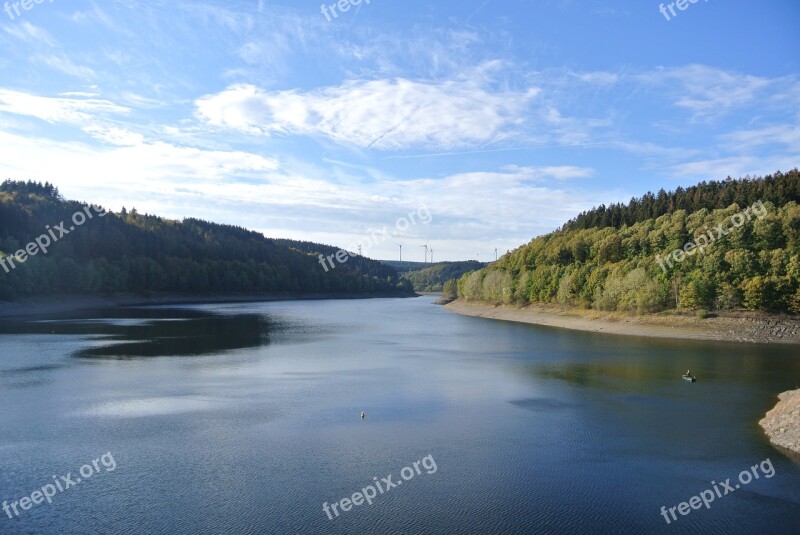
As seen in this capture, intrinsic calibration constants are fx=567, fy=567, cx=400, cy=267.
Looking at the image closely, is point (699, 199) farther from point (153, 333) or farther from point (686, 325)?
point (153, 333)

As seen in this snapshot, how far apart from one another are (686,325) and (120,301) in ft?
294

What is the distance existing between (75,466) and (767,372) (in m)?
36.0

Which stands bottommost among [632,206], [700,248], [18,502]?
[18,502]

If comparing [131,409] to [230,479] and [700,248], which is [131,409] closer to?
[230,479]

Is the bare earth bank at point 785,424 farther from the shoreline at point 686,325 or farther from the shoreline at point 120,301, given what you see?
the shoreline at point 120,301

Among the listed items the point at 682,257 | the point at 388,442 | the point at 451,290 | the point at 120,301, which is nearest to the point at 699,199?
the point at 682,257

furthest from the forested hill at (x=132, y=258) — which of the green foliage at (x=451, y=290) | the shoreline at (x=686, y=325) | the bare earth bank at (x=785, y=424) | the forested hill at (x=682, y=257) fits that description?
the bare earth bank at (x=785, y=424)

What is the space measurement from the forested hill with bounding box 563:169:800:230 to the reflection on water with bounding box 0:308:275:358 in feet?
204

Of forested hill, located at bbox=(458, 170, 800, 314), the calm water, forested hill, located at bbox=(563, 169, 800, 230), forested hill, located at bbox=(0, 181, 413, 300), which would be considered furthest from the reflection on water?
forested hill, located at bbox=(563, 169, 800, 230)

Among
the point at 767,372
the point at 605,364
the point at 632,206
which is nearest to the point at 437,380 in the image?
the point at 605,364

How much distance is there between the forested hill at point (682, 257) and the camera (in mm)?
57156

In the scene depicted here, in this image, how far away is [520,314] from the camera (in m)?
86.8

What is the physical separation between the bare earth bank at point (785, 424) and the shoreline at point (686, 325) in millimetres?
33498

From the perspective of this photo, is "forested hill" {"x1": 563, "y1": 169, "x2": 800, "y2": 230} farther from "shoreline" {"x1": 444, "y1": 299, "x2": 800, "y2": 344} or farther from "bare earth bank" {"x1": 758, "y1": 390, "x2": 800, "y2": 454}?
"bare earth bank" {"x1": 758, "y1": 390, "x2": 800, "y2": 454}
